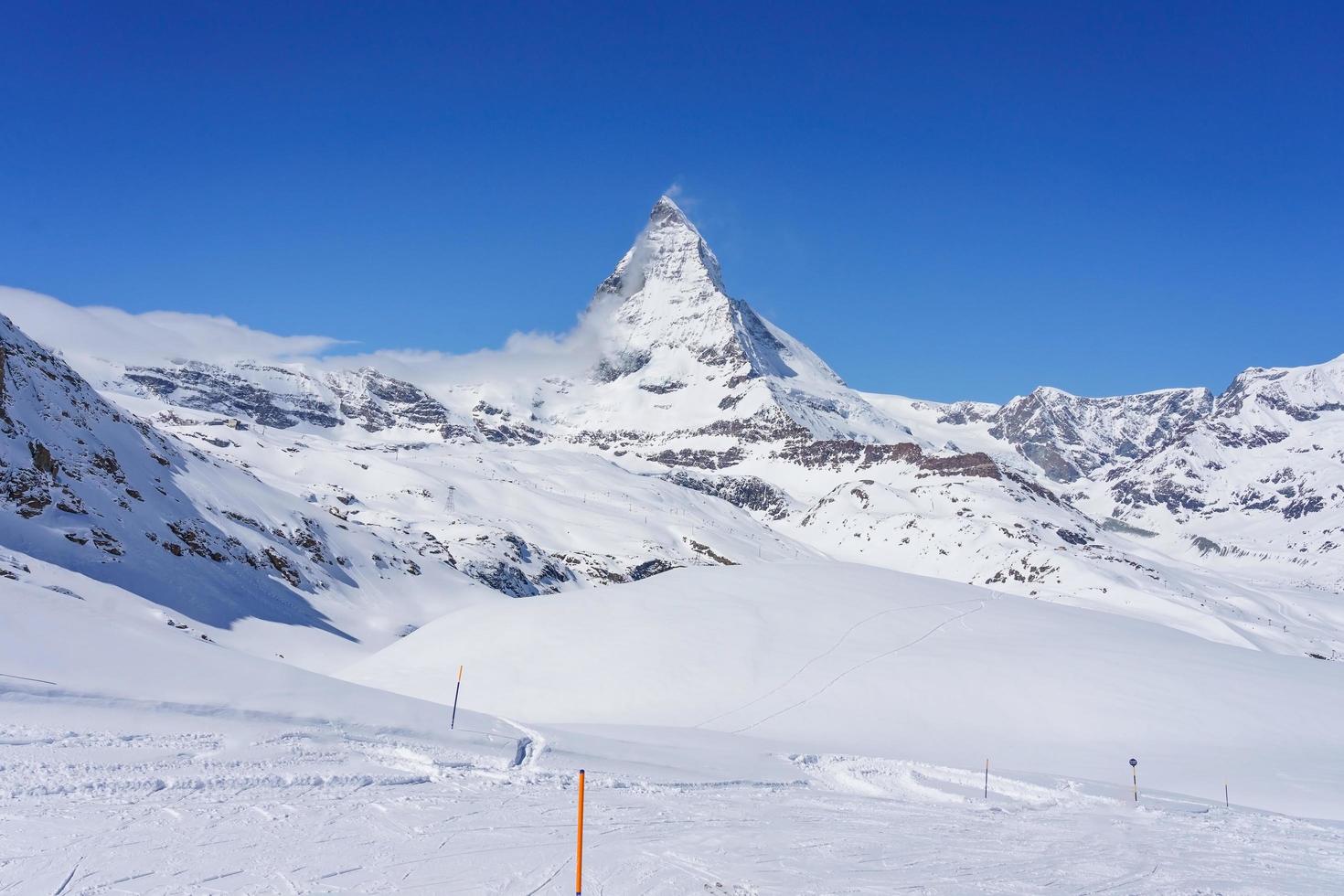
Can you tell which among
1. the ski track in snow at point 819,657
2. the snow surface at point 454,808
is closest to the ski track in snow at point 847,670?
the ski track in snow at point 819,657

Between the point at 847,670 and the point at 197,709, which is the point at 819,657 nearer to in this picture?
the point at 847,670

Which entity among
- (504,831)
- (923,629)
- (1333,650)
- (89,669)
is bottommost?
(504,831)

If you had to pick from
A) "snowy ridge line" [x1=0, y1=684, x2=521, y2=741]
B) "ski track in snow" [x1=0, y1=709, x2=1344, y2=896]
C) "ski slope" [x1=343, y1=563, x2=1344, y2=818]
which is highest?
"ski slope" [x1=343, y1=563, x2=1344, y2=818]

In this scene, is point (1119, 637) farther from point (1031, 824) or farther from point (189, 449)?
point (189, 449)

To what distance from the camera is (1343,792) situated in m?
21.1

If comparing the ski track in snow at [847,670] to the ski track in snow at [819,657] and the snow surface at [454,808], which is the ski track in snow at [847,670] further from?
the snow surface at [454,808]

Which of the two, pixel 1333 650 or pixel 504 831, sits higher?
pixel 1333 650

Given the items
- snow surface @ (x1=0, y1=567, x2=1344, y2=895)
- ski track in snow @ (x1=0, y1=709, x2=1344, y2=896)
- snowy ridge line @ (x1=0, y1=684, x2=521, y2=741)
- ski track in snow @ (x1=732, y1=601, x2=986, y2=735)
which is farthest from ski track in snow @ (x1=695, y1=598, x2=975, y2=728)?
→ snowy ridge line @ (x1=0, y1=684, x2=521, y2=741)

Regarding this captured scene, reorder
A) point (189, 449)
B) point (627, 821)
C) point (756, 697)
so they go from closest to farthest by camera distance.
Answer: point (627, 821) → point (756, 697) → point (189, 449)

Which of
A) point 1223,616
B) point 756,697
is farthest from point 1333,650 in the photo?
point 756,697

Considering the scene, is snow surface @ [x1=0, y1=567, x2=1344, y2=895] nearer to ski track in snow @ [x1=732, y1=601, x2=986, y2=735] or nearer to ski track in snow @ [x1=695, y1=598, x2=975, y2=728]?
ski track in snow @ [x1=732, y1=601, x2=986, y2=735]

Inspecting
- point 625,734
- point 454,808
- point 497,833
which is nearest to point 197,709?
point 454,808

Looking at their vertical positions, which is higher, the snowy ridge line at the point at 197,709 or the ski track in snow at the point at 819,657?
the ski track in snow at the point at 819,657

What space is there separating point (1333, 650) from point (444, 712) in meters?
202
